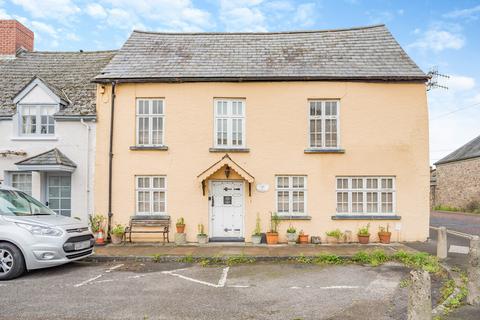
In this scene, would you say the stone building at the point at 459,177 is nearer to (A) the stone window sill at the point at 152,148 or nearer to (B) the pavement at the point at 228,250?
(B) the pavement at the point at 228,250

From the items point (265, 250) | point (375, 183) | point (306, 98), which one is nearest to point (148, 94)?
point (306, 98)

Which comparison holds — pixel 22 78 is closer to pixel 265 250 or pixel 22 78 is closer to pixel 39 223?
pixel 39 223

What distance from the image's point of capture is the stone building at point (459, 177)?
102 feet

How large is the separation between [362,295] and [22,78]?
15465mm

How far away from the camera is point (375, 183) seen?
43.9 ft

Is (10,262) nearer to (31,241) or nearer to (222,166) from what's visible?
(31,241)

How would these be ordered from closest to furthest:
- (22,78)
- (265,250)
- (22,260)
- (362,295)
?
(362,295), (22,260), (265,250), (22,78)

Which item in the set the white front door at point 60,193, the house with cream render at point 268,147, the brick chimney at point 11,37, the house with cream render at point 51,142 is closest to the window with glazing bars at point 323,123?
the house with cream render at point 268,147

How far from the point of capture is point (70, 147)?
13.5 meters

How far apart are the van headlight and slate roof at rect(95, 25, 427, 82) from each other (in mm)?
6675

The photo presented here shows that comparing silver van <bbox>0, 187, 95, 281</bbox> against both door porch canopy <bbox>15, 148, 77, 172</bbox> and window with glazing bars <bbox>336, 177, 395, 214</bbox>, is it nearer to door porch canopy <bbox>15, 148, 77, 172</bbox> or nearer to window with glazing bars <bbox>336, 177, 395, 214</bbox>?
door porch canopy <bbox>15, 148, 77, 172</bbox>

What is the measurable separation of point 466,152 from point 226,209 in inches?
1170

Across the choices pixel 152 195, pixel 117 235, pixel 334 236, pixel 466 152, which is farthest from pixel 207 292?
pixel 466 152

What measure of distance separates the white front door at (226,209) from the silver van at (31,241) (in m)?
5.23
